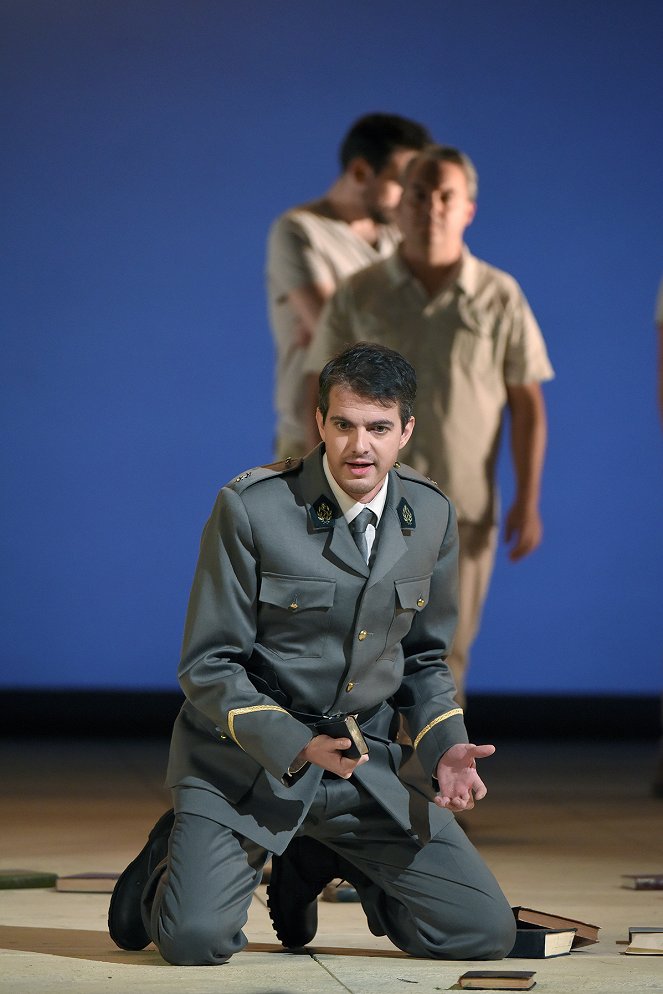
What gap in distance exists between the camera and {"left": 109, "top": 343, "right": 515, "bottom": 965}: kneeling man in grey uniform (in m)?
2.84

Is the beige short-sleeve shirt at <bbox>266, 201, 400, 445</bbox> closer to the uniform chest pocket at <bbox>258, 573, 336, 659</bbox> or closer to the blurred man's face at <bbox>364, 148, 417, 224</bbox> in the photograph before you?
the blurred man's face at <bbox>364, 148, 417, 224</bbox>

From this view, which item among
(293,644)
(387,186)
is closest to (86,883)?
(293,644)

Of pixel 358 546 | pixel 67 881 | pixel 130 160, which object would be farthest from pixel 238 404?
pixel 358 546

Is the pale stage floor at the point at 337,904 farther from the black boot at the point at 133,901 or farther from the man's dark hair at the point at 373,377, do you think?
the man's dark hair at the point at 373,377

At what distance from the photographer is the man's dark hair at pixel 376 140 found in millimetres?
5191

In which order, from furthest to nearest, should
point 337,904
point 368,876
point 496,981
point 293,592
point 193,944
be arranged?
point 337,904 → point 368,876 → point 293,592 → point 193,944 → point 496,981

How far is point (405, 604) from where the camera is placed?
2955 mm

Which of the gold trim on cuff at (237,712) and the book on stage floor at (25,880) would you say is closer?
the gold trim on cuff at (237,712)

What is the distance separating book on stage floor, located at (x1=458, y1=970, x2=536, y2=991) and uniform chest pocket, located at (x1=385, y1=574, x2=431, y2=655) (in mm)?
550

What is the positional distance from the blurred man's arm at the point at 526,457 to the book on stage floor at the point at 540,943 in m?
1.94

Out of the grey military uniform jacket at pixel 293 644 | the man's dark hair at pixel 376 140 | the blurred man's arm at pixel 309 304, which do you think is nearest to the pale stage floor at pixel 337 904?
the grey military uniform jacket at pixel 293 644

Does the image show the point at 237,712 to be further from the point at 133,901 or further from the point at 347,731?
the point at 133,901

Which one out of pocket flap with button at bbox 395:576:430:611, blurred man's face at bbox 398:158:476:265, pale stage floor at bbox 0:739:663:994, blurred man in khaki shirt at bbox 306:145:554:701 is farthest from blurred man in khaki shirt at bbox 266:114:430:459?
pocket flap with button at bbox 395:576:430:611

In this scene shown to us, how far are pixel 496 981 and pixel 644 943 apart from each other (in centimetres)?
39
